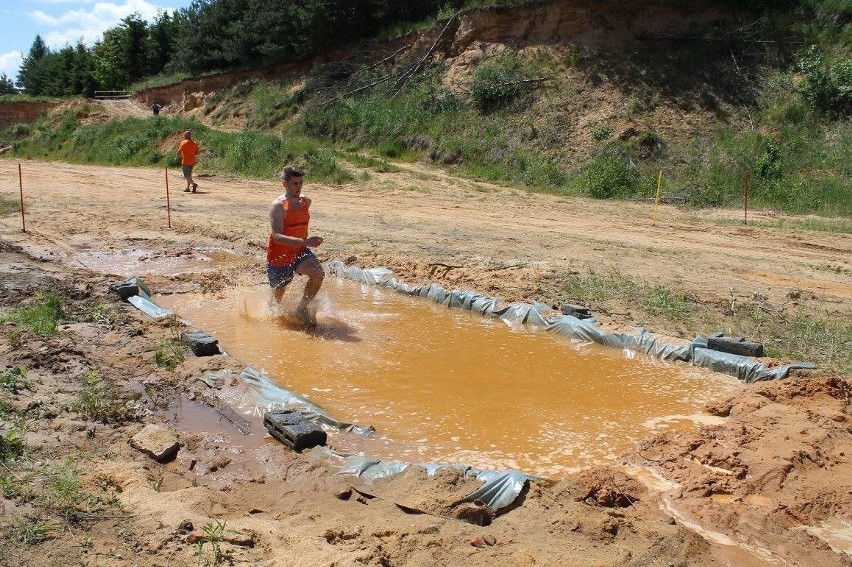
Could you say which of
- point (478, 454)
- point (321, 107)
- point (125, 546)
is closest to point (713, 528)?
point (478, 454)

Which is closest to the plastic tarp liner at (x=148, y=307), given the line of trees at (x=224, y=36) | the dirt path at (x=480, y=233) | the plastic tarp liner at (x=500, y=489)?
the dirt path at (x=480, y=233)

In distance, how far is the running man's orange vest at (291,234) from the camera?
809 cm

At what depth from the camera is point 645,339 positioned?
292 inches

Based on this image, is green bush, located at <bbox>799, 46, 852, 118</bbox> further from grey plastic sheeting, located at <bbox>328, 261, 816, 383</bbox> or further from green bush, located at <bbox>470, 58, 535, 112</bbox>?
grey plastic sheeting, located at <bbox>328, 261, 816, 383</bbox>

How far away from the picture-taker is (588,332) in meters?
7.77

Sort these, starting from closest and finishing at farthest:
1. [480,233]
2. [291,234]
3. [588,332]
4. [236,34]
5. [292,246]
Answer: [588,332]
[292,246]
[291,234]
[480,233]
[236,34]

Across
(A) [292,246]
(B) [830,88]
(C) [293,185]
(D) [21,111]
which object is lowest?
(A) [292,246]

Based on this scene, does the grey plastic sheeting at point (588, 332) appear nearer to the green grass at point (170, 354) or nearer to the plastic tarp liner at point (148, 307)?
the plastic tarp liner at point (148, 307)

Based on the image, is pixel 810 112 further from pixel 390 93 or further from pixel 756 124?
pixel 390 93

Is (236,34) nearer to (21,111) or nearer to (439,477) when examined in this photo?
(21,111)

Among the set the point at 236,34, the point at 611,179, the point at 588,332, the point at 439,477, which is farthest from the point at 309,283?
the point at 236,34

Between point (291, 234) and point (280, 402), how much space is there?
107 inches

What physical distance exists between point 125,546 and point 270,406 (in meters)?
2.32

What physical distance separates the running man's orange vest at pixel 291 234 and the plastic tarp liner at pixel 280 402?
2153 mm
